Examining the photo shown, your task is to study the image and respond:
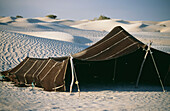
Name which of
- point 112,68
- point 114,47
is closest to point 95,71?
point 112,68

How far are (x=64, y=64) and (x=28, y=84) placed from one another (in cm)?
176

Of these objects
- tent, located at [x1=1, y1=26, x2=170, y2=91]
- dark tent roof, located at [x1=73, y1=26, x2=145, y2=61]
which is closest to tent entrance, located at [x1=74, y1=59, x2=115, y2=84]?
tent, located at [x1=1, y1=26, x2=170, y2=91]

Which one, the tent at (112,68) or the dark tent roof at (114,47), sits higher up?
the dark tent roof at (114,47)

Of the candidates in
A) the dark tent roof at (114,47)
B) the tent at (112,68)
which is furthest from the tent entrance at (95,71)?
the dark tent roof at (114,47)

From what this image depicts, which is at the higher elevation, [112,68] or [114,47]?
[114,47]

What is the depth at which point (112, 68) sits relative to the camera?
724 cm

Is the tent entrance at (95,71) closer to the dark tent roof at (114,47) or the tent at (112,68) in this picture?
the tent at (112,68)

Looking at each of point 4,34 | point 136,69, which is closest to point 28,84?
point 136,69

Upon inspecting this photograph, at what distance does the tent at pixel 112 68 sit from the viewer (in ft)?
22.4

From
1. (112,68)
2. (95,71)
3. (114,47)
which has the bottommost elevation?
(95,71)

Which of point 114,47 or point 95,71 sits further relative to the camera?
point 114,47

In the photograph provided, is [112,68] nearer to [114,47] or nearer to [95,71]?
[95,71]

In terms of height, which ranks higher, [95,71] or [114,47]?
[114,47]

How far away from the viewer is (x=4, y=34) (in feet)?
55.1
